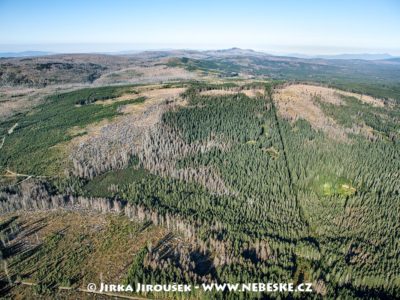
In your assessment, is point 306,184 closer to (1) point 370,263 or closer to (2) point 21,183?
(1) point 370,263

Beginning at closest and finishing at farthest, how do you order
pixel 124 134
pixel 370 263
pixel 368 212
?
pixel 370 263 → pixel 368 212 → pixel 124 134

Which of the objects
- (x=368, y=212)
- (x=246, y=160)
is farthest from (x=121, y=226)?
(x=368, y=212)

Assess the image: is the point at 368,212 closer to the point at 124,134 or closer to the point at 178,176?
the point at 178,176

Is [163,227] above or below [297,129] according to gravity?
below

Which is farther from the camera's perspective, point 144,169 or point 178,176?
point 144,169

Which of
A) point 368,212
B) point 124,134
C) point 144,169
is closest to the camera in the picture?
point 368,212

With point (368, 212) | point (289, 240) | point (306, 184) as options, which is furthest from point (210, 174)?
point (368, 212)
